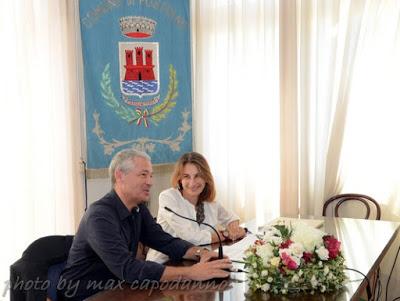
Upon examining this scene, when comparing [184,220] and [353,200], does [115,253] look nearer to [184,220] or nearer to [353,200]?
[184,220]

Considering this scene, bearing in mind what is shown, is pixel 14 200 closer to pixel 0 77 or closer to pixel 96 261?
pixel 0 77

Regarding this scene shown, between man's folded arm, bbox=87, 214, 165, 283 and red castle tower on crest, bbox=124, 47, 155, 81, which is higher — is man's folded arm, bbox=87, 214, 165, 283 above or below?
below

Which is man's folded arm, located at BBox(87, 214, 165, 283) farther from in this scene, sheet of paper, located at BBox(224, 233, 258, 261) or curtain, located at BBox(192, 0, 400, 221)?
curtain, located at BBox(192, 0, 400, 221)

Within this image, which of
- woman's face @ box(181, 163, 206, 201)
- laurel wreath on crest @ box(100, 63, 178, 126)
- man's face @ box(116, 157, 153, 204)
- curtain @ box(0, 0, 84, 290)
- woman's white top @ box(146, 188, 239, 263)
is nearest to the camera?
man's face @ box(116, 157, 153, 204)

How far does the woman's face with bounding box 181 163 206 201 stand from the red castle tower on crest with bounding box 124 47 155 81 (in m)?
1.24

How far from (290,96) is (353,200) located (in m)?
0.89

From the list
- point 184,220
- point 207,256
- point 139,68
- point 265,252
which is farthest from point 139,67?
point 265,252

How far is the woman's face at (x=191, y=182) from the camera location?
2.64 m

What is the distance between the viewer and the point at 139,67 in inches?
143

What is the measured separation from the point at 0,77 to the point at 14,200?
80cm

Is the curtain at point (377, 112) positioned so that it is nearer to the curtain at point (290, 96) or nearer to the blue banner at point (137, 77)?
the curtain at point (290, 96)

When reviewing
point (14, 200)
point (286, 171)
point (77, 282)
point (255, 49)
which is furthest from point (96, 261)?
point (255, 49)

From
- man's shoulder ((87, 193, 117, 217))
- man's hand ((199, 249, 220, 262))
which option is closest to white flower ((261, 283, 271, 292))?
man's hand ((199, 249, 220, 262))

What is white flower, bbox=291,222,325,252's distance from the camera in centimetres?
164
